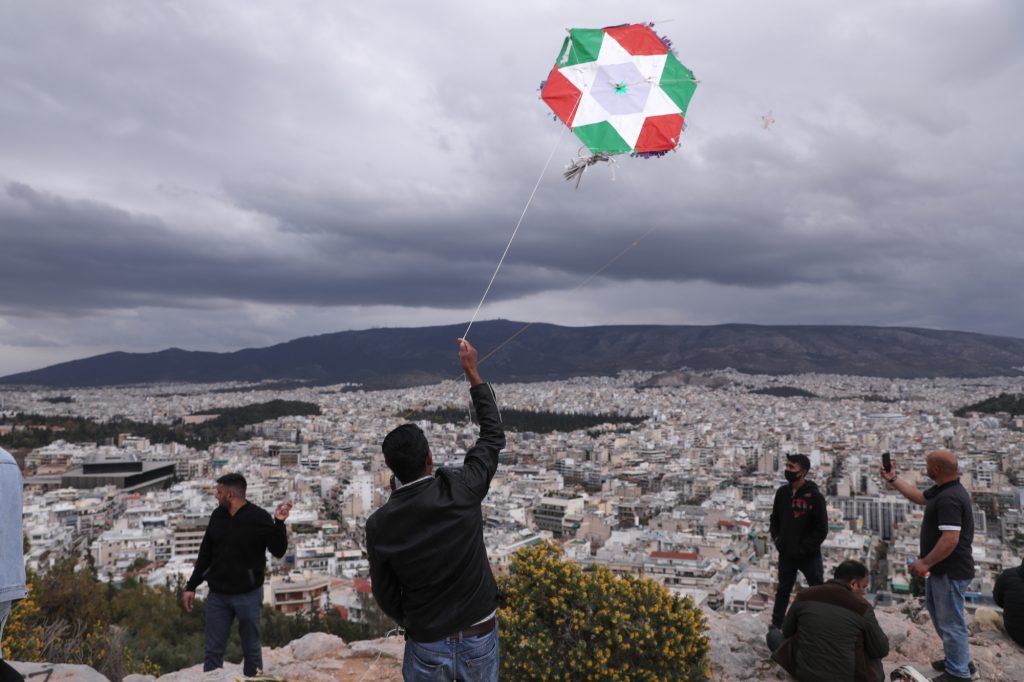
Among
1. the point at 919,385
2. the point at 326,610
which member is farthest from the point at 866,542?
the point at 919,385

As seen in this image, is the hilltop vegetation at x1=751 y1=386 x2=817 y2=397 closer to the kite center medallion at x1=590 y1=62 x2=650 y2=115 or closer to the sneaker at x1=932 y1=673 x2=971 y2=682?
the sneaker at x1=932 y1=673 x2=971 y2=682

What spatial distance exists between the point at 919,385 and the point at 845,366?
3592cm

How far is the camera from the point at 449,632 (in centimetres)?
210

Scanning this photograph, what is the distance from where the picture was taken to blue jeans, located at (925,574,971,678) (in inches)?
136

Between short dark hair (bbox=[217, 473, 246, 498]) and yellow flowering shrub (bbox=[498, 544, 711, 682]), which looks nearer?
yellow flowering shrub (bbox=[498, 544, 711, 682])

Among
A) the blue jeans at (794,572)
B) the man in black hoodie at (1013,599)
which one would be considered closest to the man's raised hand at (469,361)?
the blue jeans at (794,572)

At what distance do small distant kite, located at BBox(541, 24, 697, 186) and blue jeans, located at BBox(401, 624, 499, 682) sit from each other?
2237 mm

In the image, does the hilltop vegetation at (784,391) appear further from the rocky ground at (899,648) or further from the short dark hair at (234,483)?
the short dark hair at (234,483)

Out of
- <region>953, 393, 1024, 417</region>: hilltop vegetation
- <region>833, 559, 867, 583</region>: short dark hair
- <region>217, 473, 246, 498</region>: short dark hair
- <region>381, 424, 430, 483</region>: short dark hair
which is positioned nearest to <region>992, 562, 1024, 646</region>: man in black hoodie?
<region>833, 559, 867, 583</region>: short dark hair

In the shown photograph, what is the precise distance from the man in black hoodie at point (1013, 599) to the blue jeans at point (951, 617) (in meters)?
1.00

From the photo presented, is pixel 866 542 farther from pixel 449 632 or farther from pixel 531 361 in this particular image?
pixel 531 361

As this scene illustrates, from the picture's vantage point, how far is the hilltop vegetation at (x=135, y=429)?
58.3 metres

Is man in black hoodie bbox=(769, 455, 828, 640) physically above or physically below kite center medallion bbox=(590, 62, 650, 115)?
below

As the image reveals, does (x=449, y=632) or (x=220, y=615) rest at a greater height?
(x=449, y=632)
